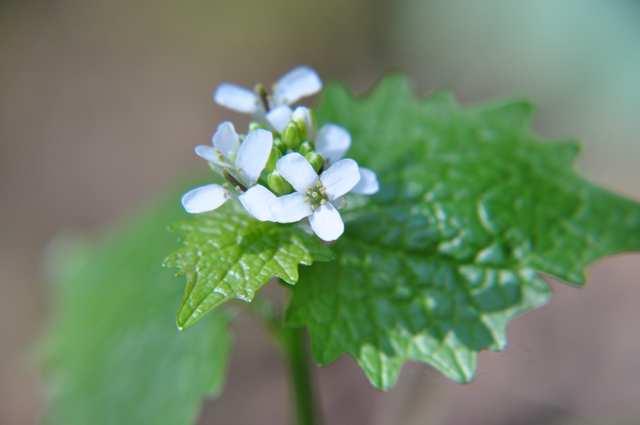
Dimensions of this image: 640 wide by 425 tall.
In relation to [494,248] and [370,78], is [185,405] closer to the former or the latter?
[494,248]

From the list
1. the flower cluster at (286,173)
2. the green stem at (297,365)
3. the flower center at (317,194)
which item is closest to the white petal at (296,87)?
the flower cluster at (286,173)

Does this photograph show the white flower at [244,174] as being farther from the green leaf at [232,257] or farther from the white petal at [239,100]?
the white petal at [239,100]

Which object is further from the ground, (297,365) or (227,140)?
(227,140)

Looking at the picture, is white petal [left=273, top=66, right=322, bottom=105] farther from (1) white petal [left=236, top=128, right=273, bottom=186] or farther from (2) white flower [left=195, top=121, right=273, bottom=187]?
(1) white petal [left=236, top=128, right=273, bottom=186]

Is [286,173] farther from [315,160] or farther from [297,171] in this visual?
[315,160]

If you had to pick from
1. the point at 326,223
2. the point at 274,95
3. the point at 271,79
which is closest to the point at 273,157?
the point at 326,223

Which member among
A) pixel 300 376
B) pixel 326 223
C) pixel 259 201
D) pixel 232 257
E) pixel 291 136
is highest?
pixel 291 136

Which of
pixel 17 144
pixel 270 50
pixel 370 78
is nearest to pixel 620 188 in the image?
pixel 370 78
